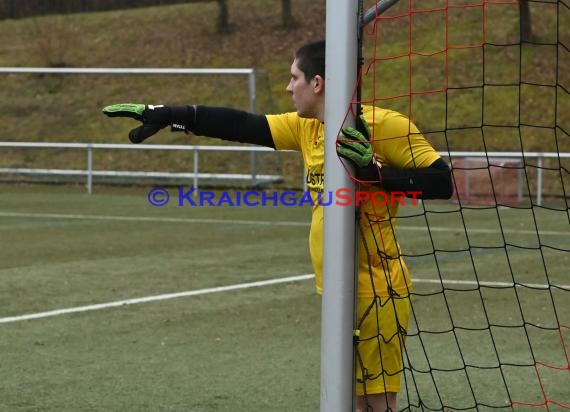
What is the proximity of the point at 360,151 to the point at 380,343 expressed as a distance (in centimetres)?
80

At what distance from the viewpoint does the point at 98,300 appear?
349 inches

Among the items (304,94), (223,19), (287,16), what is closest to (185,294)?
(304,94)

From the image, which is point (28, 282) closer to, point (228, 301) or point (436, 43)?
point (228, 301)

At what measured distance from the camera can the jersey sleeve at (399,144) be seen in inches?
169

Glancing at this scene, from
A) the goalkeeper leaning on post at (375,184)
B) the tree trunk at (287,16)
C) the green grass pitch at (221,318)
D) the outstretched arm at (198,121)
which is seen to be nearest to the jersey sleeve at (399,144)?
the goalkeeper leaning on post at (375,184)

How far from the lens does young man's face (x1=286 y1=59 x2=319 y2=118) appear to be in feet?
14.1

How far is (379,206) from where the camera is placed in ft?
14.4

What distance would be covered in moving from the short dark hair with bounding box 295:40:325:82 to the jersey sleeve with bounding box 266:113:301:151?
1.47ft

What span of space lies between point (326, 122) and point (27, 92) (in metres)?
22.5

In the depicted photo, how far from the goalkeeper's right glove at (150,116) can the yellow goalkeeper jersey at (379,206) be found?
0.52 meters

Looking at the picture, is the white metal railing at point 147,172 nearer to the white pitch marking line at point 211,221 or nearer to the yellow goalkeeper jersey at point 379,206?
the white pitch marking line at point 211,221

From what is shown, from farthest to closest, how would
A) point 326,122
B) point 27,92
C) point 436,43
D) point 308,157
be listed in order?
point 436,43 → point 27,92 → point 308,157 → point 326,122

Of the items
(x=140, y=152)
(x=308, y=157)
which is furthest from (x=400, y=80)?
(x=308, y=157)

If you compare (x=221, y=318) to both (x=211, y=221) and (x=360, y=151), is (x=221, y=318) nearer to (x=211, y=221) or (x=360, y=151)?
(x=360, y=151)
